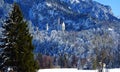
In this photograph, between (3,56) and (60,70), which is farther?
(60,70)

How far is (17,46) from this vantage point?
26.9m

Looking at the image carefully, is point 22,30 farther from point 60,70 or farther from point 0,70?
point 60,70

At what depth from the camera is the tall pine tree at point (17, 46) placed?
88.1 feet

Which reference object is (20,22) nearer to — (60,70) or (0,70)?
(0,70)

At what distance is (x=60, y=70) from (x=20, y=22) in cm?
A: 2877

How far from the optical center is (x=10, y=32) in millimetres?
27141

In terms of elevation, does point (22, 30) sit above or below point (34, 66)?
above

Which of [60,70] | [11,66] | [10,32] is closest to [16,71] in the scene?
[11,66]

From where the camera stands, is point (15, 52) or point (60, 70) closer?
point (15, 52)

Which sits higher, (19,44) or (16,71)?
(19,44)

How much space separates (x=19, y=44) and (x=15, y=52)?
2.12ft

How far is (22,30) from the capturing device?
27125 millimetres

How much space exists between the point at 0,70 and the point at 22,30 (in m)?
3.01

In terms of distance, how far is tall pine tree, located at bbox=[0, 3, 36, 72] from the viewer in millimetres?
26844
